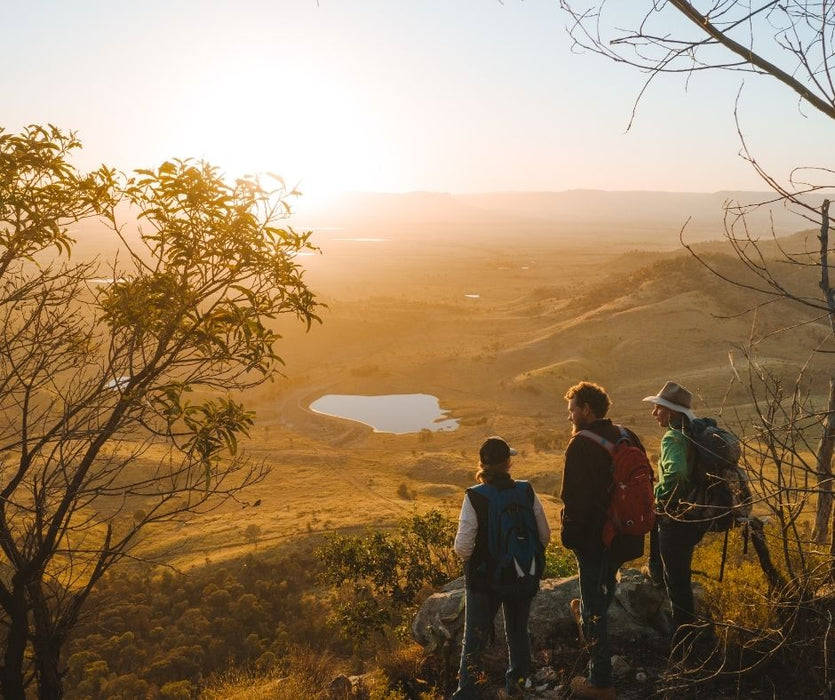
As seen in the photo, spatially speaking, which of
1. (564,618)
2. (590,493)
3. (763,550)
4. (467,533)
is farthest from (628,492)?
(564,618)

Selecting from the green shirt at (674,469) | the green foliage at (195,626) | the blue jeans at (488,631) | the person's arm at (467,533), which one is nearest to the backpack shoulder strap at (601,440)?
the green shirt at (674,469)

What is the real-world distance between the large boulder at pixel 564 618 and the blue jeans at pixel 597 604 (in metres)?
1.09

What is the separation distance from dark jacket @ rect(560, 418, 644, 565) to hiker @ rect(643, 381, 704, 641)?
38 centimetres

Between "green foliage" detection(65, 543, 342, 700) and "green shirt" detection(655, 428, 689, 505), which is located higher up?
"green shirt" detection(655, 428, 689, 505)

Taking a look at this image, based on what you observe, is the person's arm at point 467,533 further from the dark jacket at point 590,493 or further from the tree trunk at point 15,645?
the tree trunk at point 15,645

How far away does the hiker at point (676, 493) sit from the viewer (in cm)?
452

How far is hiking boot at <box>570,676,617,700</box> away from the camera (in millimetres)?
4477

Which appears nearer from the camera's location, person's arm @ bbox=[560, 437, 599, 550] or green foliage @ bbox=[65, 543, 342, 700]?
person's arm @ bbox=[560, 437, 599, 550]

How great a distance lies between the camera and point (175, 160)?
13.1ft

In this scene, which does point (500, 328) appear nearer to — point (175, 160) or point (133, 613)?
point (133, 613)

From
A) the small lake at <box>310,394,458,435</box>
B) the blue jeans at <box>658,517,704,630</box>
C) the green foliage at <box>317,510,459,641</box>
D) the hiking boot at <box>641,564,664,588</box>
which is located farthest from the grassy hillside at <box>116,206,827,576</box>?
the blue jeans at <box>658,517,704,630</box>

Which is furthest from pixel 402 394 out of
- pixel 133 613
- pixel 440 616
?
pixel 440 616

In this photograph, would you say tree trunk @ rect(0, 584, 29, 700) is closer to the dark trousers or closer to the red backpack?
the red backpack

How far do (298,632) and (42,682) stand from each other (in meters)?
9.93
